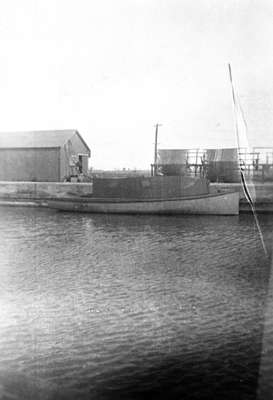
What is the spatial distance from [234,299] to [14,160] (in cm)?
3499

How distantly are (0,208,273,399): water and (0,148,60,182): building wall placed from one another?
2393 cm

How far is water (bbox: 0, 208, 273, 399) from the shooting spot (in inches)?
219

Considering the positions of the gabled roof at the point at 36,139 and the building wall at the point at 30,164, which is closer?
the building wall at the point at 30,164

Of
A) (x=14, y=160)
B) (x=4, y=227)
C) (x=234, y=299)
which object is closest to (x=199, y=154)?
(x=14, y=160)

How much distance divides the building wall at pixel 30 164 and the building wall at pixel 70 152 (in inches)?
18.9

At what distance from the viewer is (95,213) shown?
1164 inches

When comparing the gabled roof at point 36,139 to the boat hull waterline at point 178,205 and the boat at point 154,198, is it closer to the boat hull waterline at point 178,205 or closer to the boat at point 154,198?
the boat at point 154,198

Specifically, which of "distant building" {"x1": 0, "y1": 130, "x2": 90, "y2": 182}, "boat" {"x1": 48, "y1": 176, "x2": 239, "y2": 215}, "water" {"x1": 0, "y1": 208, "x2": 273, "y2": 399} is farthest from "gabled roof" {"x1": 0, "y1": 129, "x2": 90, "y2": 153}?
"water" {"x1": 0, "y1": 208, "x2": 273, "y2": 399}

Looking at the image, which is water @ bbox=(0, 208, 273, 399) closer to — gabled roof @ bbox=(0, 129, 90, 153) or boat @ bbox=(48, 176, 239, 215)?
boat @ bbox=(48, 176, 239, 215)

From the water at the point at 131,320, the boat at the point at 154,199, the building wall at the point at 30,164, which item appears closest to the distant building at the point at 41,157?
the building wall at the point at 30,164

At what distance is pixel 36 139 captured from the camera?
41719 millimetres

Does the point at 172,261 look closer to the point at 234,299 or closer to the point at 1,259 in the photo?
the point at 234,299

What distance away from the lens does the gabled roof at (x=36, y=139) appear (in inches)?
1571

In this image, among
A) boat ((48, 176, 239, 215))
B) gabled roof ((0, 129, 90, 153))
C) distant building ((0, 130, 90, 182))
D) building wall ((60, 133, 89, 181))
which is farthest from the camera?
gabled roof ((0, 129, 90, 153))
